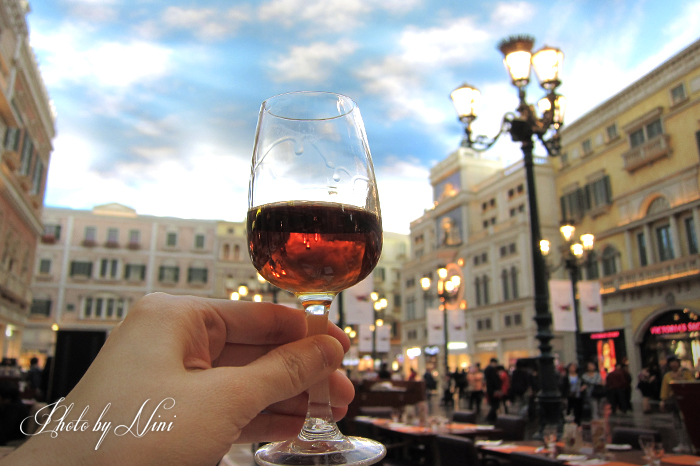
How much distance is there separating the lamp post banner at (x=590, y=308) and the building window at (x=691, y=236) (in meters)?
11.3

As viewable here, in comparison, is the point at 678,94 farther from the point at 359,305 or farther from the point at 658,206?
the point at 359,305

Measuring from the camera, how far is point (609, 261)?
80.1 ft

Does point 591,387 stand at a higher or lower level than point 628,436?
higher

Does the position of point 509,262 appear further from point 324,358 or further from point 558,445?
point 324,358

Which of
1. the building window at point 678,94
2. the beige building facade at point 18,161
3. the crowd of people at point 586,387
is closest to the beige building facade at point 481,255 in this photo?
the building window at point 678,94

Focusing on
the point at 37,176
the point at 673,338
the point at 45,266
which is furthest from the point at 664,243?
the point at 45,266

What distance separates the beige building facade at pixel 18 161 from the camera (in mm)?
15305

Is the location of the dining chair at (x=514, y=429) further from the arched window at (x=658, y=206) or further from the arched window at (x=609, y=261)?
the arched window at (x=609, y=261)

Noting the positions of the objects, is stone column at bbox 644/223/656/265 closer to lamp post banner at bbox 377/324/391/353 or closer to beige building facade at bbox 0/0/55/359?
lamp post banner at bbox 377/324/391/353

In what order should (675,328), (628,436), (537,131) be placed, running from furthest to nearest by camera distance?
(675,328)
(537,131)
(628,436)

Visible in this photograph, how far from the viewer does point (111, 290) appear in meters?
39.5

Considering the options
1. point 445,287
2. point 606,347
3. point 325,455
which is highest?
point 445,287

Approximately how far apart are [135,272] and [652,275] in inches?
1401

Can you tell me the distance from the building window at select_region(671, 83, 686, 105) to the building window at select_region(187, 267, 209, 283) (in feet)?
113
